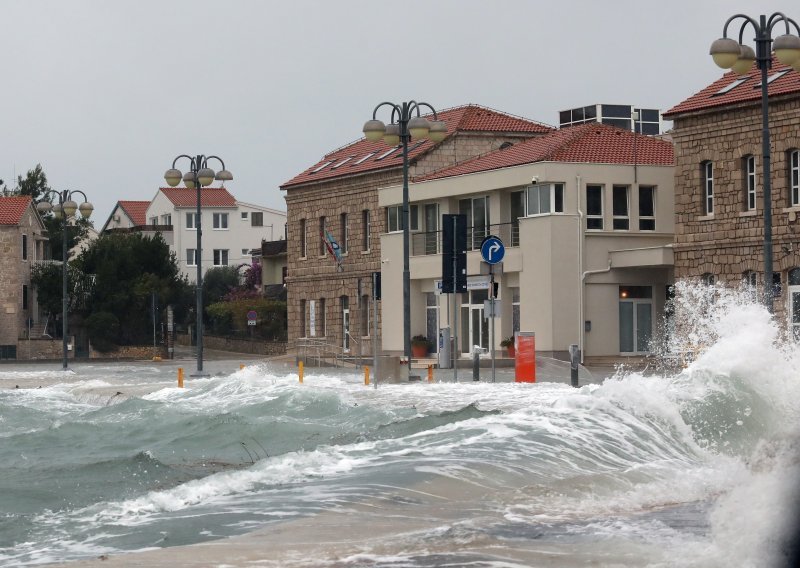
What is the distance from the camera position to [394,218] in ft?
188

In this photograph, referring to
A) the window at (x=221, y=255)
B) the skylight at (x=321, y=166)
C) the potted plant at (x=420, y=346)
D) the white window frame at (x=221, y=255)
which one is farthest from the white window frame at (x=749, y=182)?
the window at (x=221, y=255)

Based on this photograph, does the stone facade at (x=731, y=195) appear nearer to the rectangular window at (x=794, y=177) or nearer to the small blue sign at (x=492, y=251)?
the rectangular window at (x=794, y=177)

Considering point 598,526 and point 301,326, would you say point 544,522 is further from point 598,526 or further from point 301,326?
point 301,326

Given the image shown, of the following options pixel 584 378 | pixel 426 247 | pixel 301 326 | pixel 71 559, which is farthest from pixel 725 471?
pixel 301 326

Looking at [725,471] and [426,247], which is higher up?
[426,247]

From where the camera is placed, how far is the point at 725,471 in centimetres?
Answer: 1644

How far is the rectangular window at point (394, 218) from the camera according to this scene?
56500 millimetres

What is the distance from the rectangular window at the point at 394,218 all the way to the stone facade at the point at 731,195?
45.7ft

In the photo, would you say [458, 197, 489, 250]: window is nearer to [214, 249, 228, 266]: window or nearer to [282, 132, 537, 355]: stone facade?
[282, 132, 537, 355]: stone facade

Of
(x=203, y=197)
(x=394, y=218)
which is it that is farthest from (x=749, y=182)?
(x=203, y=197)

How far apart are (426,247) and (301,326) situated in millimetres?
14258

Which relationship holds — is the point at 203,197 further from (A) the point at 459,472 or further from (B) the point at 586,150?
(A) the point at 459,472

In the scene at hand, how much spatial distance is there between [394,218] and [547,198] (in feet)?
34.0

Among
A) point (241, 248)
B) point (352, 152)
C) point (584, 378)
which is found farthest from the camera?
point (241, 248)
